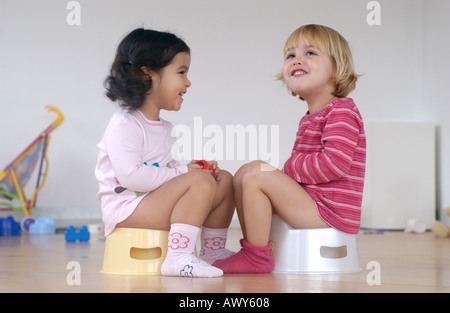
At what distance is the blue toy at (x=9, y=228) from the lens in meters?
3.15

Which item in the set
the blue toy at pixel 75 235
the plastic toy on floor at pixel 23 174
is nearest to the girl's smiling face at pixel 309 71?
the blue toy at pixel 75 235

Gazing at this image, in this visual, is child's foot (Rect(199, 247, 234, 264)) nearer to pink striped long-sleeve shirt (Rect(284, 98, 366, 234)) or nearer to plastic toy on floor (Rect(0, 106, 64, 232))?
pink striped long-sleeve shirt (Rect(284, 98, 366, 234))

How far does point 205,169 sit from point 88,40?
268 cm

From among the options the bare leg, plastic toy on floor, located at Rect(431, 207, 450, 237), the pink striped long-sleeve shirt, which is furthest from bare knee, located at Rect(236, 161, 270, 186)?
plastic toy on floor, located at Rect(431, 207, 450, 237)

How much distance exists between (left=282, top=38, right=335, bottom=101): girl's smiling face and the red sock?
434mm

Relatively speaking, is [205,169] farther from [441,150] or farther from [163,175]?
[441,150]

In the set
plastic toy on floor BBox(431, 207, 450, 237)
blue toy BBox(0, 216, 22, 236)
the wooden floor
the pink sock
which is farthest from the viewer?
blue toy BBox(0, 216, 22, 236)

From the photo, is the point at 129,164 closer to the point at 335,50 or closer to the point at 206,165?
the point at 206,165

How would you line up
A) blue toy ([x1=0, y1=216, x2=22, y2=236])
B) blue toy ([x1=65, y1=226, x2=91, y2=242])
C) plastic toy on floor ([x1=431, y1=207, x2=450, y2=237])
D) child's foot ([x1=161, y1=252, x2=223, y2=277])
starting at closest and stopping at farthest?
child's foot ([x1=161, y1=252, x2=223, y2=277]) → blue toy ([x1=65, y1=226, x2=91, y2=242]) → plastic toy on floor ([x1=431, y1=207, x2=450, y2=237]) → blue toy ([x1=0, y1=216, x2=22, y2=236])

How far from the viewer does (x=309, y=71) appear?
154 cm

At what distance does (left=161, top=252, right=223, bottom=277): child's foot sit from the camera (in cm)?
131

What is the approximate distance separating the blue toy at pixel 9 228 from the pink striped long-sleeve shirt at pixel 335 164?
2129mm

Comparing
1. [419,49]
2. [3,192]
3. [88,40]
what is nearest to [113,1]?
[88,40]

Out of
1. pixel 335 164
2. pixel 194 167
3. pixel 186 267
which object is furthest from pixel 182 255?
pixel 335 164
